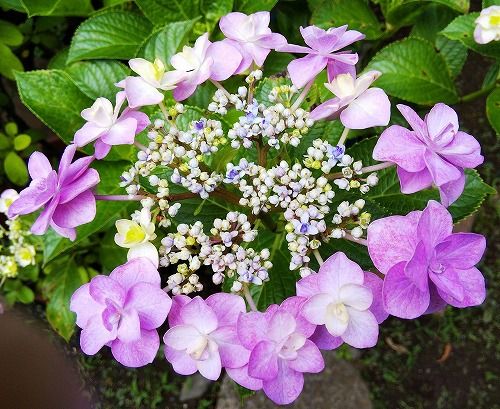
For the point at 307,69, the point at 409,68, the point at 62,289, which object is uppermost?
the point at 307,69

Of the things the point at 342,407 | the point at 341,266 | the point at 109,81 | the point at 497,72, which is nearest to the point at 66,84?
the point at 109,81

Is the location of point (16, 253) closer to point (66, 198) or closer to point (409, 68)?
point (66, 198)

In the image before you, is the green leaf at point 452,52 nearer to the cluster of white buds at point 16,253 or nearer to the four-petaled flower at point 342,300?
the four-petaled flower at point 342,300

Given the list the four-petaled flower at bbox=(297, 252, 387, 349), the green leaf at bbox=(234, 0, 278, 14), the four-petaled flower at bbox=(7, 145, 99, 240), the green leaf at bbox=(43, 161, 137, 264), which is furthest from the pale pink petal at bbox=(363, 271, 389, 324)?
the green leaf at bbox=(234, 0, 278, 14)

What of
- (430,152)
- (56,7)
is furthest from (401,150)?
(56,7)

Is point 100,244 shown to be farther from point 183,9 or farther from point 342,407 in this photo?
point 342,407
